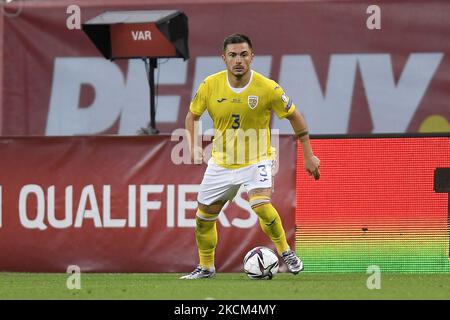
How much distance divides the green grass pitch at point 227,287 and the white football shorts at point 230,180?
74cm

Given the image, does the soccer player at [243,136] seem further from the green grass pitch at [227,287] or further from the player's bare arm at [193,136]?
the green grass pitch at [227,287]

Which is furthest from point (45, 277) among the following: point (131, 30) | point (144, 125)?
point (144, 125)

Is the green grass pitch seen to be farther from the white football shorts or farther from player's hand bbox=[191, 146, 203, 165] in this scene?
player's hand bbox=[191, 146, 203, 165]

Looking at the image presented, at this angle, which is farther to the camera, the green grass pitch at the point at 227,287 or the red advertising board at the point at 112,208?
the red advertising board at the point at 112,208

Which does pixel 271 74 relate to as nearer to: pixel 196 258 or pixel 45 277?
pixel 196 258

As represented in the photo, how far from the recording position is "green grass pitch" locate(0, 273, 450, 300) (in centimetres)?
846

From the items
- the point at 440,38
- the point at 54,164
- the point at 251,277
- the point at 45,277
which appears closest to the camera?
the point at 251,277

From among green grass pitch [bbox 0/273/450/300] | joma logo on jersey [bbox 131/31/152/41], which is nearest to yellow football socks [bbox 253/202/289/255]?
green grass pitch [bbox 0/273/450/300]

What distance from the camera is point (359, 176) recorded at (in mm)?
11320

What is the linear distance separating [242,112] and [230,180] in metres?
0.61

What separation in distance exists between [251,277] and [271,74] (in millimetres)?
5340

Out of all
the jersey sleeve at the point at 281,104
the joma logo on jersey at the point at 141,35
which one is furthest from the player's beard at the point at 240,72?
the joma logo on jersey at the point at 141,35

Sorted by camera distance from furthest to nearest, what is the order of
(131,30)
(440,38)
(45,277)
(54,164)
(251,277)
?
(440,38)
(131,30)
(54,164)
(45,277)
(251,277)

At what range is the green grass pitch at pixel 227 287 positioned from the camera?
8461mm
